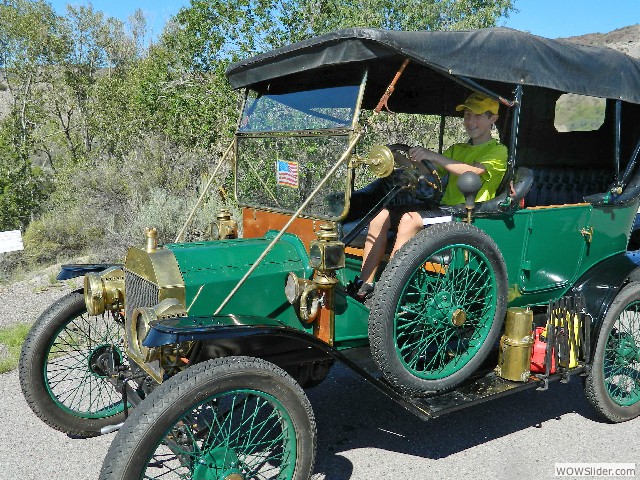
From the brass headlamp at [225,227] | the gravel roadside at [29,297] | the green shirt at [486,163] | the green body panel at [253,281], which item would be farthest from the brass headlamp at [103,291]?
the gravel roadside at [29,297]

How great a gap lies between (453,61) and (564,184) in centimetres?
250

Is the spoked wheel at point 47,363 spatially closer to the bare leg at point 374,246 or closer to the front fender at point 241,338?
the front fender at point 241,338

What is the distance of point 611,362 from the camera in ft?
13.1

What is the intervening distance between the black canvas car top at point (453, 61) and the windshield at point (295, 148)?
0.13 metres

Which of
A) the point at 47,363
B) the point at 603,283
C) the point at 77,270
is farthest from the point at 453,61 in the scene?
the point at 47,363

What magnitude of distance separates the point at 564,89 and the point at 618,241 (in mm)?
1365

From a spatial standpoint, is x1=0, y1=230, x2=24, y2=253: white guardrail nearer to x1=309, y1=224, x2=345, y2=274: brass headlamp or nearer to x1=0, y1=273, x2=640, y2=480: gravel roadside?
x1=0, y1=273, x2=640, y2=480: gravel roadside

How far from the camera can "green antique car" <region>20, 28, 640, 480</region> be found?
8.49 feet

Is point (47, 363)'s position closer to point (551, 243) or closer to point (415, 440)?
point (415, 440)

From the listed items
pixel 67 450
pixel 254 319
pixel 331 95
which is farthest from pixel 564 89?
pixel 67 450

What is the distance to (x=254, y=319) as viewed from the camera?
2.70m

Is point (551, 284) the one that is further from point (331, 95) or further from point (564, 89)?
point (331, 95)

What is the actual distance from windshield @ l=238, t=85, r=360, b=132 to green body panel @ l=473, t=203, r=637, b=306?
3.25 feet

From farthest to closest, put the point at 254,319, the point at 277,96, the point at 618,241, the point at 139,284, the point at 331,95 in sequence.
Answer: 1. the point at 618,241
2. the point at 277,96
3. the point at 331,95
4. the point at 139,284
5. the point at 254,319
